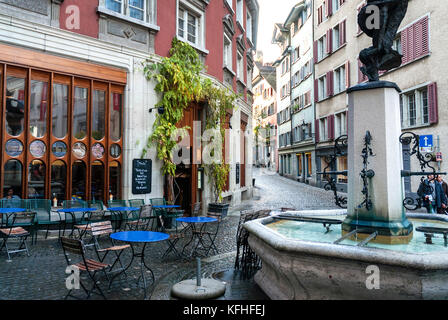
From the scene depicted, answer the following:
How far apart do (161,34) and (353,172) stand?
8.37 m

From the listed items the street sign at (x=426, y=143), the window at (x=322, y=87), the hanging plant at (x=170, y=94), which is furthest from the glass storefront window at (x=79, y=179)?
the window at (x=322, y=87)

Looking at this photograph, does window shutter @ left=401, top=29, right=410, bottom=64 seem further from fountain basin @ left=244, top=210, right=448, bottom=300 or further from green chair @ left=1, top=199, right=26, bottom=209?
green chair @ left=1, top=199, right=26, bottom=209

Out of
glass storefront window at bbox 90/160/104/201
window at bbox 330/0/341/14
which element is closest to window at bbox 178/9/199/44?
glass storefront window at bbox 90/160/104/201

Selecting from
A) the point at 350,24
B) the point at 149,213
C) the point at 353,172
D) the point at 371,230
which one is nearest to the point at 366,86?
the point at 353,172

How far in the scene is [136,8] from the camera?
34.3 feet

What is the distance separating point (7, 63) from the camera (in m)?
7.81

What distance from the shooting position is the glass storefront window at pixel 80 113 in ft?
29.6

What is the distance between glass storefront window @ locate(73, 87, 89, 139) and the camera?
9.03 m

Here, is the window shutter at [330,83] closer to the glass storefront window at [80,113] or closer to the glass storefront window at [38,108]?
the glass storefront window at [80,113]

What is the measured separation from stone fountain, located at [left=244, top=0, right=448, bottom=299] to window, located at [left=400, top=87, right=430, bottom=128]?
11969 millimetres

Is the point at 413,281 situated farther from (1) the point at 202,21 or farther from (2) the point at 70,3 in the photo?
(1) the point at 202,21

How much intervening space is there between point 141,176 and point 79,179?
5.66ft

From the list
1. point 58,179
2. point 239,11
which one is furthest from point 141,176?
point 239,11

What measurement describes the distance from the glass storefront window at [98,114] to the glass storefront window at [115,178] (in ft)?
2.84
